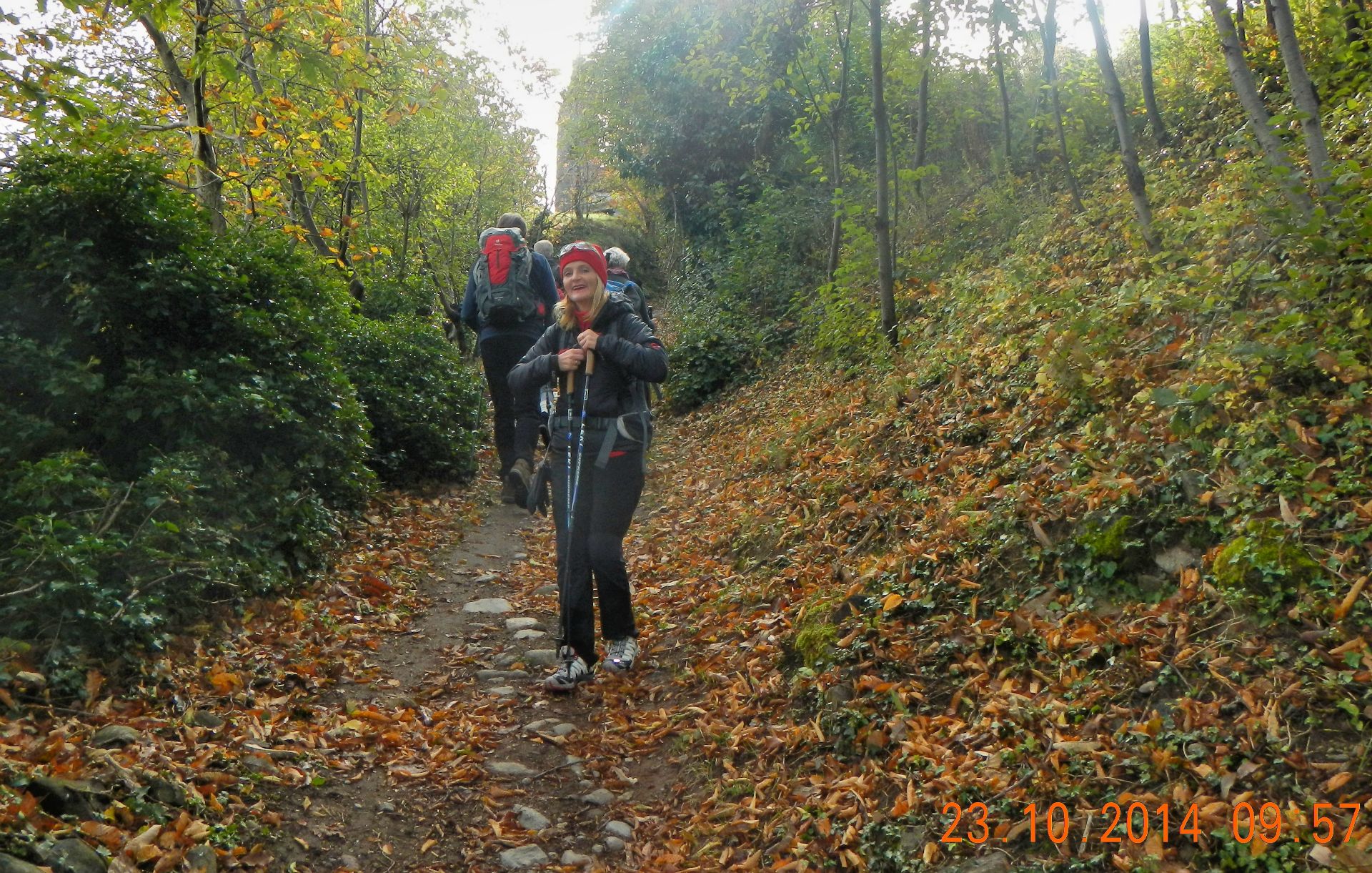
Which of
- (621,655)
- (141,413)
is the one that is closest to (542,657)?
(621,655)

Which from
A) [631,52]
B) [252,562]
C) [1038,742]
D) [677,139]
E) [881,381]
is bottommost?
[1038,742]

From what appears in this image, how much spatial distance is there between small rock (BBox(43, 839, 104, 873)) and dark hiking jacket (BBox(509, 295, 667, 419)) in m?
3.16

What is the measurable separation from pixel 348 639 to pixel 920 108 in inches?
391

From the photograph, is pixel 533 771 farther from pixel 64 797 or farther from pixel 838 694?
pixel 64 797

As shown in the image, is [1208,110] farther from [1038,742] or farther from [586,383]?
[1038,742]

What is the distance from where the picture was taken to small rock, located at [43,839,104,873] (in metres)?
3.15

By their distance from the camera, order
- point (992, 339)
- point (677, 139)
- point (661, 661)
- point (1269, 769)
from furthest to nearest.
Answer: point (677, 139) → point (992, 339) → point (661, 661) → point (1269, 769)

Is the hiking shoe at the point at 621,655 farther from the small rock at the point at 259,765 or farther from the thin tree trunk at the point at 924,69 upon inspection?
the thin tree trunk at the point at 924,69

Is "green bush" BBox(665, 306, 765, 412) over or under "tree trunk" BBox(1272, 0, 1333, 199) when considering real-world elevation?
under

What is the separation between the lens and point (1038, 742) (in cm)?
366

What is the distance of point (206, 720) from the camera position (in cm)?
460

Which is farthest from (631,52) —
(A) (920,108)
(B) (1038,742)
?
(B) (1038,742)

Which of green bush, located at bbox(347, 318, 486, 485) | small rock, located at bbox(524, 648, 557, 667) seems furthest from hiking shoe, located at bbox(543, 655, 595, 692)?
green bush, located at bbox(347, 318, 486, 485)

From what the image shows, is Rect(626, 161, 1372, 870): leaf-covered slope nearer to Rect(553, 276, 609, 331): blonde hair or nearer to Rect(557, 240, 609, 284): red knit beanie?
Rect(553, 276, 609, 331): blonde hair
